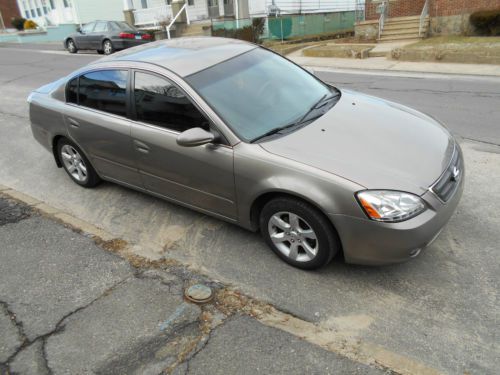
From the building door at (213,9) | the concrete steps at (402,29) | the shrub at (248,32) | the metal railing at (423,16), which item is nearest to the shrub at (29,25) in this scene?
the building door at (213,9)

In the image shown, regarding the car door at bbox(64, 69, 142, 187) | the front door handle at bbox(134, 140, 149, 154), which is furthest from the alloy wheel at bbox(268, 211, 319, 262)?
the car door at bbox(64, 69, 142, 187)

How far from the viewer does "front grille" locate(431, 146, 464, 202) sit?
121 inches

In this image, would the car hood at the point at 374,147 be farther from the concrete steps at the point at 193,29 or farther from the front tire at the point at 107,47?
the concrete steps at the point at 193,29

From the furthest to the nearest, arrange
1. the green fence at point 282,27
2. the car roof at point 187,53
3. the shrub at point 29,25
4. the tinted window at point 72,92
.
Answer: the shrub at point 29,25 < the green fence at point 282,27 < the tinted window at point 72,92 < the car roof at point 187,53

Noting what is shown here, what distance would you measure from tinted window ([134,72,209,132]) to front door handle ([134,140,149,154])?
22 centimetres

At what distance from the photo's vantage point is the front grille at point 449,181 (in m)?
3.08

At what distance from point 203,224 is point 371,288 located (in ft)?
5.80

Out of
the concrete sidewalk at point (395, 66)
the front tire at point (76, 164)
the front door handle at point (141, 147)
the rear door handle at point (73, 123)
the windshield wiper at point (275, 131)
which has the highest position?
the windshield wiper at point (275, 131)

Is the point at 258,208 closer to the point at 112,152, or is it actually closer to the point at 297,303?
the point at 297,303

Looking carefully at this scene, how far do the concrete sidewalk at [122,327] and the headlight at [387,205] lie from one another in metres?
0.97

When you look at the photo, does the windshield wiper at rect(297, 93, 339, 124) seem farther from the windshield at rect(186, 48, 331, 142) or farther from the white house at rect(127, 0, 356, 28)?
the white house at rect(127, 0, 356, 28)

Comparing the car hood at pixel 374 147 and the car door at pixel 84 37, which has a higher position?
the car hood at pixel 374 147

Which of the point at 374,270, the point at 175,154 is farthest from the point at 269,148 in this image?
the point at 374,270

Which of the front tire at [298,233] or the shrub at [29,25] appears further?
the shrub at [29,25]
